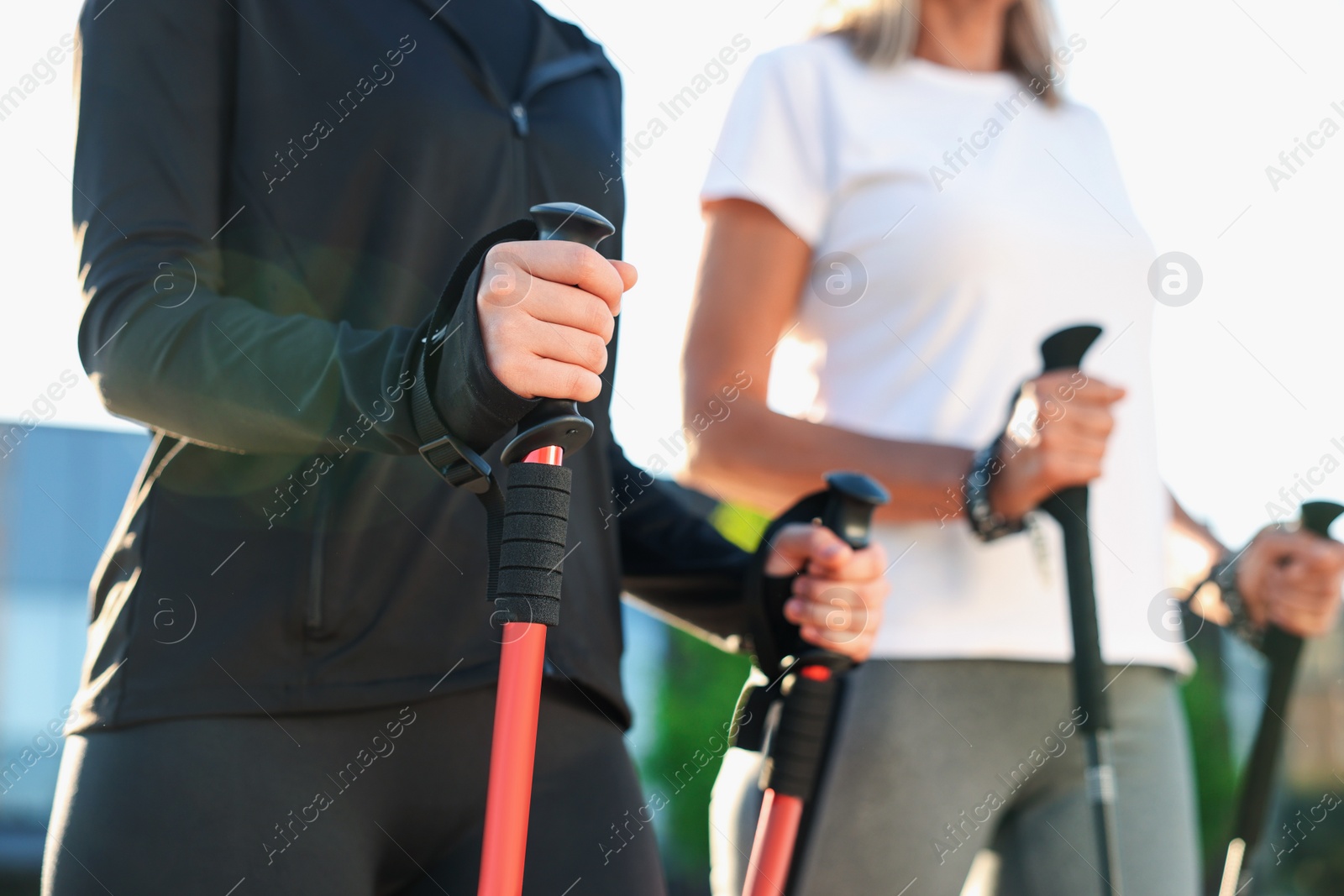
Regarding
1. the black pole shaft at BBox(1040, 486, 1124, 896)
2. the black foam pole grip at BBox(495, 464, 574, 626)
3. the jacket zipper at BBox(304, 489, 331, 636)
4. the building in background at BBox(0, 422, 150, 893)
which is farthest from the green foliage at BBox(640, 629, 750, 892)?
the black foam pole grip at BBox(495, 464, 574, 626)

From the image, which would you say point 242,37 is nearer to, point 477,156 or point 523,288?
point 477,156

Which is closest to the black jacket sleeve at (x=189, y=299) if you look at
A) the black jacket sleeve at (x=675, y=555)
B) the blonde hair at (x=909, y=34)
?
the black jacket sleeve at (x=675, y=555)

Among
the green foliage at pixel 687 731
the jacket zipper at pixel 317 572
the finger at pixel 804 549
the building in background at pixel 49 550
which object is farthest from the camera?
the building in background at pixel 49 550

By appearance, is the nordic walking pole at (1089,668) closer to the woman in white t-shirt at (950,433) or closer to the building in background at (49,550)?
the woman in white t-shirt at (950,433)

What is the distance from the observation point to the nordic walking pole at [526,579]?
1.00m

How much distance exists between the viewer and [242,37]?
1.30 m

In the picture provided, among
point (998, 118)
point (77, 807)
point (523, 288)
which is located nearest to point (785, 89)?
point (998, 118)

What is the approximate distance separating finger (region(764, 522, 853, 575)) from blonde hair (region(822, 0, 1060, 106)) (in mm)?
875

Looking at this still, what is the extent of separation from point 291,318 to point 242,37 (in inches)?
15.2

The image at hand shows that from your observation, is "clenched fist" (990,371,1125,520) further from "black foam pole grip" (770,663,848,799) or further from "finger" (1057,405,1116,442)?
"black foam pole grip" (770,663,848,799)

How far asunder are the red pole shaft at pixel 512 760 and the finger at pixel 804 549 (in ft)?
1.85

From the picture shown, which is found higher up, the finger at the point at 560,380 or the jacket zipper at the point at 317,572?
the finger at the point at 560,380

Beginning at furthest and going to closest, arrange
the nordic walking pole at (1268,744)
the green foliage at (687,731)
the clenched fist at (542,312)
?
the green foliage at (687,731), the nordic walking pole at (1268,744), the clenched fist at (542,312)

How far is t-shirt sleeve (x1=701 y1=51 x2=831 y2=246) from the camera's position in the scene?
6.24 feet
